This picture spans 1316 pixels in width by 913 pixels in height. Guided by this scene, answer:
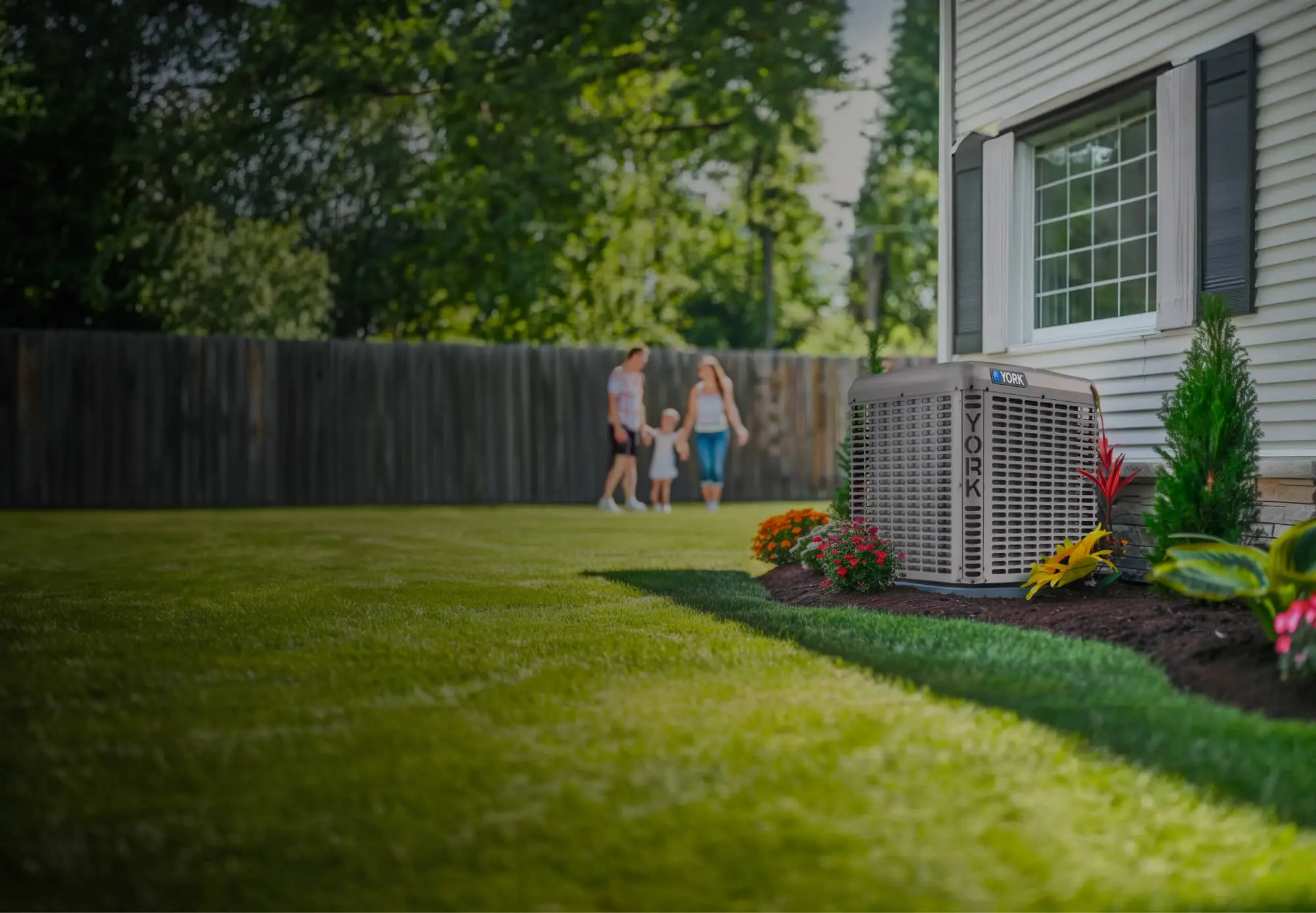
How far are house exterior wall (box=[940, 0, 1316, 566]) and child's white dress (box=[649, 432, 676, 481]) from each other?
7240 millimetres

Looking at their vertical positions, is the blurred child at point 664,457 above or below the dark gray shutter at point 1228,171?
below

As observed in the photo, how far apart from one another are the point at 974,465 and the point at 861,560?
A: 732 mm

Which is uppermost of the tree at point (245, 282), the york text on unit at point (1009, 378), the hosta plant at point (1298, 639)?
the tree at point (245, 282)

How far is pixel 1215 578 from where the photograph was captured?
12.5ft

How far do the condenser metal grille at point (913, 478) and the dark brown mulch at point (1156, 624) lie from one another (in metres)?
0.24

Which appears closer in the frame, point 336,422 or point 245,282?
point 336,422

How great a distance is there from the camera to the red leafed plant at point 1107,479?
576cm

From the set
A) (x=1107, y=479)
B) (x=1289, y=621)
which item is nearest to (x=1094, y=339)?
(x=1107, y=479)

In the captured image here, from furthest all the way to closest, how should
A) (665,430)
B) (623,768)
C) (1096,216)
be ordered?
(665,430), (1096,216), (623,768)

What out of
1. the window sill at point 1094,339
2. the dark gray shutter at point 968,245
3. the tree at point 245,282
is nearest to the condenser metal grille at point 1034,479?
the window sill at point 1094,339

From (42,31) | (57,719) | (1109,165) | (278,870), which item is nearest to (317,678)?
(57,719)

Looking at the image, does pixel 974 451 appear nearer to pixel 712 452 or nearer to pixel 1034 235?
pixel 1034 235

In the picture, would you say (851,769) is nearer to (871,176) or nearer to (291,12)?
(291,12)

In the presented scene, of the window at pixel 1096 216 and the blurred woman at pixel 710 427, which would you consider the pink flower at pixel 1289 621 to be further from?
the blurred woman at pixel 710 427
